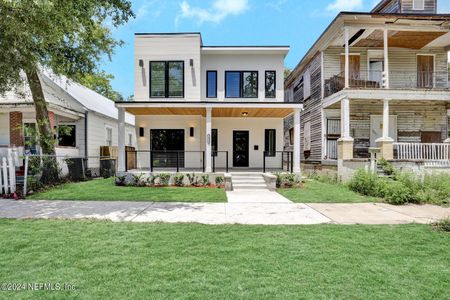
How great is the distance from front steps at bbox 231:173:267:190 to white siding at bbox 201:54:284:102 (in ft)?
16.1

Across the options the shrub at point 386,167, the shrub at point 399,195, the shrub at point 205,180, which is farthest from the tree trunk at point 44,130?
the shrub at point 386,167

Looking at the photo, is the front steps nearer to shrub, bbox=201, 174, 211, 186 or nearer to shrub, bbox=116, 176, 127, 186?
shrub, bbox=201, 174, 211, 186

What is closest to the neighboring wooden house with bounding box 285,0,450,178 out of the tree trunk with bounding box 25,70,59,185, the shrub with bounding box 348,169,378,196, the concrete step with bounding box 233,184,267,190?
the shrub with bounding box 348,169,378,196

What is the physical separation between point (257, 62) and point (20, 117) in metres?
12.6

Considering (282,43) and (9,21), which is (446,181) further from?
(9,21)

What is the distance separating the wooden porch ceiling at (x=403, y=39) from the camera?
14602 mm

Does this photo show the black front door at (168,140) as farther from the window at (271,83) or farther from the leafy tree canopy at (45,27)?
the leafy tree canopy at (45,27)

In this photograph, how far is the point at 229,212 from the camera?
7.04 m

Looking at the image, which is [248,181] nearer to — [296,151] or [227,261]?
[296,151]

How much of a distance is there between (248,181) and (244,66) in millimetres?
6928

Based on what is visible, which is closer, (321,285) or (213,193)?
(321,285)

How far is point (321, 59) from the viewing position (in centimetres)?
1666

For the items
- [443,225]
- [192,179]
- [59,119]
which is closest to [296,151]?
[192,179]

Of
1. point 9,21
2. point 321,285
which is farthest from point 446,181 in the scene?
point 9,21
